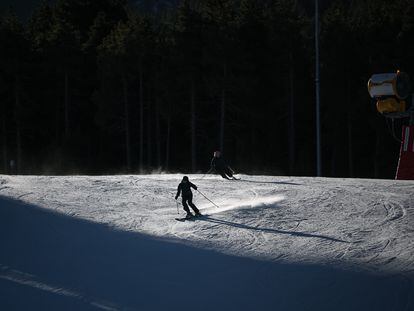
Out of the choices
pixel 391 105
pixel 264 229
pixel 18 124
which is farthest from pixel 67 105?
pixel 264 229

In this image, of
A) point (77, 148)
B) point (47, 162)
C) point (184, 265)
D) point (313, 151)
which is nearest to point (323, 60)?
point (313, 151)

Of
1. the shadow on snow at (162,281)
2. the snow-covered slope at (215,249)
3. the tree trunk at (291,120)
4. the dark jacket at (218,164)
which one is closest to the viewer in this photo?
the shadow on snow at (162,281)

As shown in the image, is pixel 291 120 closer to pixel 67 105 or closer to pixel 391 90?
pixel 391 90

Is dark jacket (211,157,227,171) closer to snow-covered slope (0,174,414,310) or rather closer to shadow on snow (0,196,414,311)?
snow-covered slope (0,174,414,310)

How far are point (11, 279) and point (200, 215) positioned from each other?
252 inches

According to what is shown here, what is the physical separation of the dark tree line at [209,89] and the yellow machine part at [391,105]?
13.0 meters

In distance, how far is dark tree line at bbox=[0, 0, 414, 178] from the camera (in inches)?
1393

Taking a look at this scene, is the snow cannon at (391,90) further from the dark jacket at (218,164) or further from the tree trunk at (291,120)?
the tree trunk at (291,120)

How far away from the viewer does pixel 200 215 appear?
15062 millimetres

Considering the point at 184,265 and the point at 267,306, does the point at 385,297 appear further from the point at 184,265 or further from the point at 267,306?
the point at 184,265

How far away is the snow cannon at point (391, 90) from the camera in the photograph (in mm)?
21047

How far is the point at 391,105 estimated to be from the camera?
2125 cm

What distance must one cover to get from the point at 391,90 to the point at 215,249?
1315 cm

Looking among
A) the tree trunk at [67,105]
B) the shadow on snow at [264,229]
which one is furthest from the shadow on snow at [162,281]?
the tree trunk at [67,105]
